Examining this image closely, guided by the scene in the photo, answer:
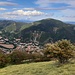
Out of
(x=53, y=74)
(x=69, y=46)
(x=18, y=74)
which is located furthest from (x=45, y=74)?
(x=69, y=46)

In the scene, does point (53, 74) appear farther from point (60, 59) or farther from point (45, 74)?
point (60, 59)

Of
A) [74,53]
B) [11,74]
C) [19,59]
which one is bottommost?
[19,59]

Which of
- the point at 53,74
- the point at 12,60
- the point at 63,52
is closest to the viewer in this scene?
the point at 53,74

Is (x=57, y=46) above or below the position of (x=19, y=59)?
above

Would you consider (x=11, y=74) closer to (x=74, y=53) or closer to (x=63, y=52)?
(x=63, y=52)

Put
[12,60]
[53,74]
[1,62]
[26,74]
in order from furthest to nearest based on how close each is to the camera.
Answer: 1. [12,60]
2. [1,62]
3. [26,74]
4. [53,74]

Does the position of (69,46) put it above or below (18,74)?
above

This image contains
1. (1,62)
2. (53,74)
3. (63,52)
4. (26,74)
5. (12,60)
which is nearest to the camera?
(53,74)

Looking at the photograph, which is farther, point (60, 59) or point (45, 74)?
point (60, 59)

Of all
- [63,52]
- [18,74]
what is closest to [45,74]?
[18,74]
